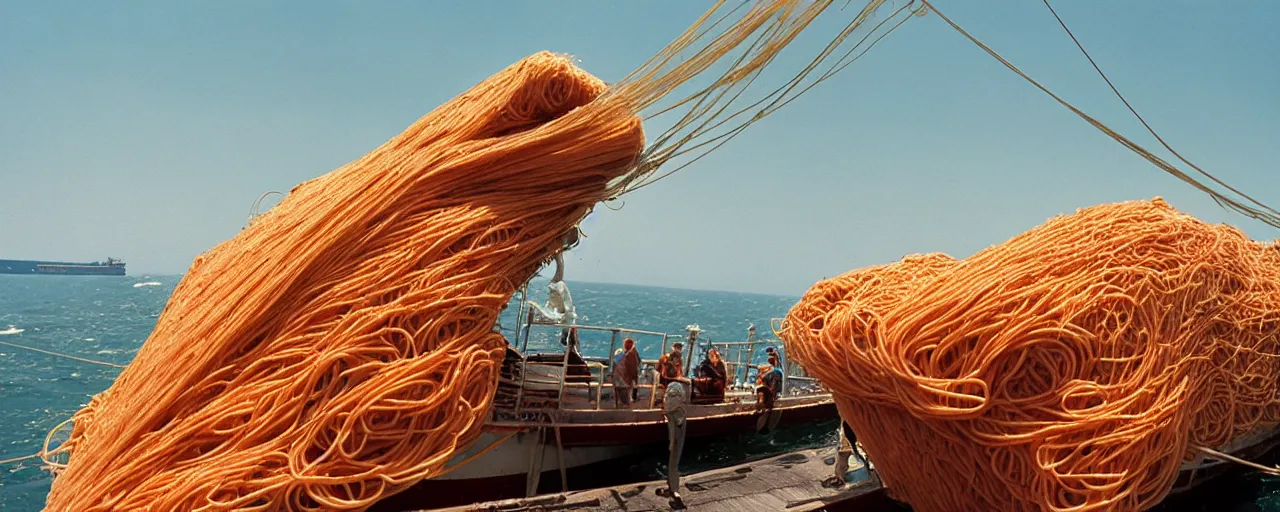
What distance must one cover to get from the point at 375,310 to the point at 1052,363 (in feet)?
18.2

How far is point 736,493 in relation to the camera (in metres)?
7.80

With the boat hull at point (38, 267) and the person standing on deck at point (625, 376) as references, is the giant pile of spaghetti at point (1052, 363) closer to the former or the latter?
the person standing on deck at point (625, 376)

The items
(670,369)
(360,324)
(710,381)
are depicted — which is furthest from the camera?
(710,381)

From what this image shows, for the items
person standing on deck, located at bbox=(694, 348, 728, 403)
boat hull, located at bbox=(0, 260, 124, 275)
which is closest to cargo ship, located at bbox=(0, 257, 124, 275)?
boat hull, located at bbox=(0, 260, 124, 275)

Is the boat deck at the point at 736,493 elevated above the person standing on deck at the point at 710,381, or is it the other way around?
the person standing on deck at the point at 710,381

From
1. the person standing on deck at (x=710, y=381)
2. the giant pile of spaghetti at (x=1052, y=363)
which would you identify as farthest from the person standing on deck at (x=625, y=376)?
the giant pile of spaghetti at (x=1052, y=363)

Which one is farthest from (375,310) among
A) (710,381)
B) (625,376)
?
(710,381)

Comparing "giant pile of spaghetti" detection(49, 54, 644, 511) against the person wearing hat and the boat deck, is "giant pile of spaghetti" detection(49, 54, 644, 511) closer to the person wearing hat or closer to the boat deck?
the boat deck

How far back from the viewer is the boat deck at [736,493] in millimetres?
7129

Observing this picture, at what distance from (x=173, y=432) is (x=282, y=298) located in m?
1.28

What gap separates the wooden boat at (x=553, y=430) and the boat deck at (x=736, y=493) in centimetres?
105

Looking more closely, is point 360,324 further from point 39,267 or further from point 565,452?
point 39,267

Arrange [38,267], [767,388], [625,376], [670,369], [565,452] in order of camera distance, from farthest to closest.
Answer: [38,267], [767,388], [670,369], [625,376], [565,452]

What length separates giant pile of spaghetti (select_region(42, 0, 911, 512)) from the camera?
17.7ft
